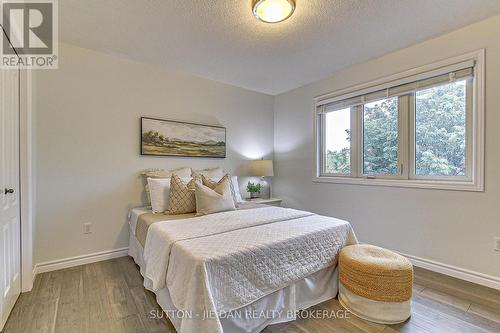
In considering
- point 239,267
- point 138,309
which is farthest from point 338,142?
point 138,309

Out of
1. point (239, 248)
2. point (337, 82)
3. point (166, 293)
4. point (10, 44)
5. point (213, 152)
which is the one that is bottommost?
point (166, 293)

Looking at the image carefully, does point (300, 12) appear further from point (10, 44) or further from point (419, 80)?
point (10, 44)

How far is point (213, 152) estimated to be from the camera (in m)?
3.58

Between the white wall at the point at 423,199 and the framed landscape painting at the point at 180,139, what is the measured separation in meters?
1.39

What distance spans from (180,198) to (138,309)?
105 cm

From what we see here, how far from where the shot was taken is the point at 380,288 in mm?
1674

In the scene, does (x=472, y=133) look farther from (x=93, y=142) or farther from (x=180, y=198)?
(x=93, y=142)

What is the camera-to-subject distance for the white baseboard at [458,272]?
2.12 m

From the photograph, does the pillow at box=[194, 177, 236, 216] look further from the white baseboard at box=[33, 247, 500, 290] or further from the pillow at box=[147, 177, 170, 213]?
the white baseboard at box=[33, 247, 500, 290]

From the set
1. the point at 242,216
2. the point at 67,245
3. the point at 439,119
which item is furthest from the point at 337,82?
the point at 67,245

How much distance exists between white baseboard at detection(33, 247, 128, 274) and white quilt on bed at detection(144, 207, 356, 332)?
110 cm

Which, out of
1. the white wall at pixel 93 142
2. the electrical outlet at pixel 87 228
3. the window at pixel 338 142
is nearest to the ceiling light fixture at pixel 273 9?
the white wall at pixel 93 142

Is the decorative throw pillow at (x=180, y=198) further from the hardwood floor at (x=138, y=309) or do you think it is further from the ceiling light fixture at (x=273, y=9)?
the ceiling light fixture at (x=273, y=9)

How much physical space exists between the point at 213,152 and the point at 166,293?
2.22 meters
